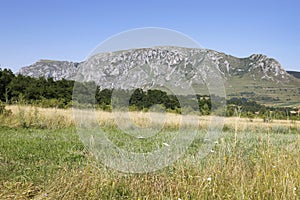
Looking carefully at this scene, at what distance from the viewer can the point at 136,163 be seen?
4430 millimetres

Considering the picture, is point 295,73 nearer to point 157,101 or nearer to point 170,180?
point 157,101

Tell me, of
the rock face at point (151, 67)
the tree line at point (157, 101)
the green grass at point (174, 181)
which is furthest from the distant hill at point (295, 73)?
the green grass at point (174, 181)

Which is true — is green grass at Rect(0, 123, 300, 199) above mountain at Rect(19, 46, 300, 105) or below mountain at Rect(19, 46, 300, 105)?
below

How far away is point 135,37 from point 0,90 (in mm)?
23604

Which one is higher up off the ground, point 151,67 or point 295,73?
point 295,73

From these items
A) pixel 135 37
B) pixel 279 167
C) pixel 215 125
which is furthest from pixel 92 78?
pixel 215 125

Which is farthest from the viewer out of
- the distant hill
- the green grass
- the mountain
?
the distant hill

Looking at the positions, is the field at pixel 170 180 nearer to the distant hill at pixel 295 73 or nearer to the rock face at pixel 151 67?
the rock face at pixel 151 67

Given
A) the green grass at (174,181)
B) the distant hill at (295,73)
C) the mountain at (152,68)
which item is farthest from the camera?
the distant hill at (295,73)

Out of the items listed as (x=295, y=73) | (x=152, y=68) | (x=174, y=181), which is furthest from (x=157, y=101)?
(x=295, y=73)

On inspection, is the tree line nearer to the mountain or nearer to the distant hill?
the mountain

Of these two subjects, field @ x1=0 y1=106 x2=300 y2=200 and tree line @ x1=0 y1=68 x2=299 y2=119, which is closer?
field @ x1=0 y1=106 x2=300 y2=200

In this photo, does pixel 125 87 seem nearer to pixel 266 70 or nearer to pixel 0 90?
pixel 0 90

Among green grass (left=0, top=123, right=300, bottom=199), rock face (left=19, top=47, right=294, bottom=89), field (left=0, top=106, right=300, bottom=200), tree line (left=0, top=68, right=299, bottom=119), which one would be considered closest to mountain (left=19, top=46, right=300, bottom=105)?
rock face (left=19, top=47, right=294, bottom=89)
